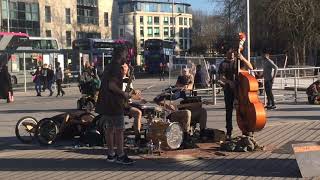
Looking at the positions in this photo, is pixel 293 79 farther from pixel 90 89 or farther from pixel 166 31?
Answer: pixel 166 31

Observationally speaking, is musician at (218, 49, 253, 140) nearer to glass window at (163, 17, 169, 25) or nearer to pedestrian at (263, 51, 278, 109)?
pedestrian at (263, 51, 278, 109)

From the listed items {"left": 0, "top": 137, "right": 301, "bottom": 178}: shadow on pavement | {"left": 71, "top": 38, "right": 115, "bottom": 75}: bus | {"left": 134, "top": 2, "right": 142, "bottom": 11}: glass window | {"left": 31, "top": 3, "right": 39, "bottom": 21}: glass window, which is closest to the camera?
{"left": 0, "top": 137, "right": 301, "bottom": 178}: shadow on pavement

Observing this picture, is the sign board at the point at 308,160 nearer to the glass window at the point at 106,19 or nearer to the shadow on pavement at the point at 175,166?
the shadow on pavement at the point at 175,166

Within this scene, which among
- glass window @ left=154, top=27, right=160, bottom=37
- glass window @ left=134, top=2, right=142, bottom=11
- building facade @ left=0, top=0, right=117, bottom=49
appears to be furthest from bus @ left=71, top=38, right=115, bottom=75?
glass window @ left=154, top=27, right=160, bottom=37

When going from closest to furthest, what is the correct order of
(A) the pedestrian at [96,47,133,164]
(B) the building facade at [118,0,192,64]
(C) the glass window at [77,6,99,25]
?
(A) the pedestrian at [96,47,133,164] < (C) the glass window at [77,6,99,25] < (B) the building facade at [118,0,192,64]

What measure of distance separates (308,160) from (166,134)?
274cm

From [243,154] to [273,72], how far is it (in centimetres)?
805

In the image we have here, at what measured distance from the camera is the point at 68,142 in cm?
1127

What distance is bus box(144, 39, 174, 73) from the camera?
A: 59.5 metres

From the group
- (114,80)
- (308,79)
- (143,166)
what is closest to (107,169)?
(143,166)

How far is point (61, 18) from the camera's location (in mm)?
75125

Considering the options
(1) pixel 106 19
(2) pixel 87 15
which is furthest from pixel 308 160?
(1) pixel 106 19

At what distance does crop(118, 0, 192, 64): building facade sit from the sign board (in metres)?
121

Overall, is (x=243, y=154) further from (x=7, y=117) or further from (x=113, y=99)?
(x=7, y=117)
